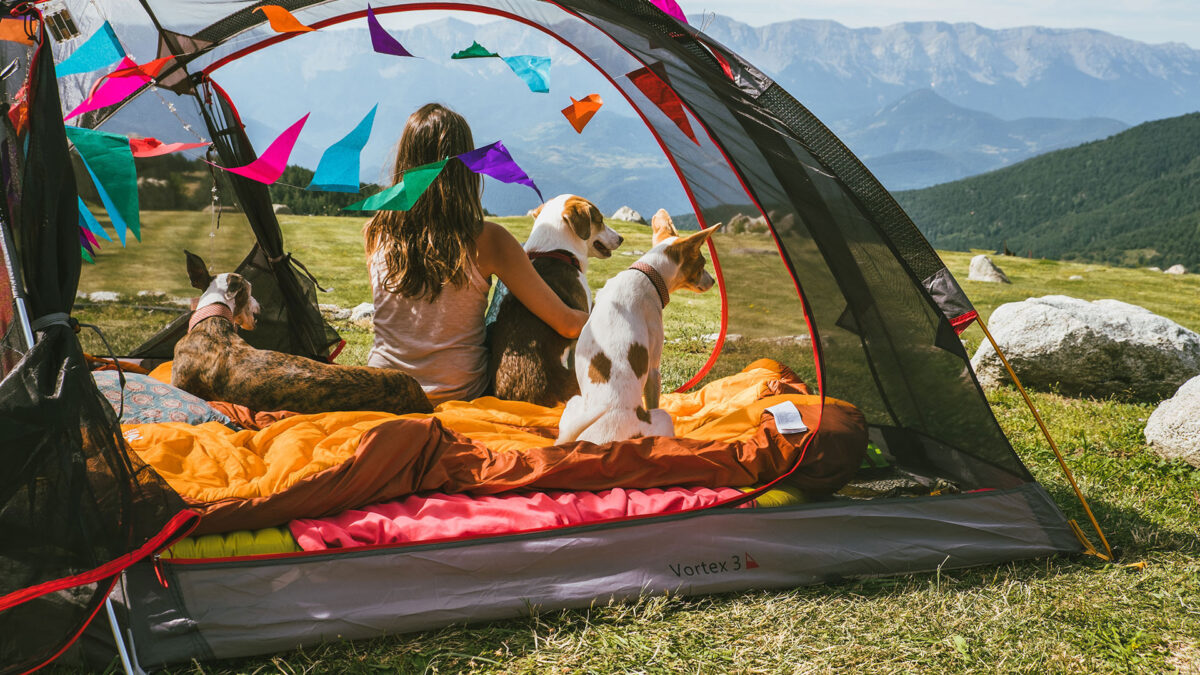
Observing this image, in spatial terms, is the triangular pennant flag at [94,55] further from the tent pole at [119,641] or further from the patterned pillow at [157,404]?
the tent pole at [119,641]

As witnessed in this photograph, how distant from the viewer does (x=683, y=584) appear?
2941 mm

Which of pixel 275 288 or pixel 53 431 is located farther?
pixel 275 288

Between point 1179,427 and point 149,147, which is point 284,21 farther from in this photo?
point 1179,427

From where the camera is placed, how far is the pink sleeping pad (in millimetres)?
2719

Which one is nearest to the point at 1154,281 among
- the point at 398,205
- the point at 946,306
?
the point at 946,306

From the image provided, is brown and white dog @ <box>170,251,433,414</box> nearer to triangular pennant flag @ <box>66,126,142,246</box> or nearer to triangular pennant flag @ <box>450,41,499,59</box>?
triangular pennant flag @ <box>66,126,142,246</box>

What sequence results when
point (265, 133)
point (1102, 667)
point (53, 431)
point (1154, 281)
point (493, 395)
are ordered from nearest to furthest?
point (53, 431), point (1102, 667), point (493, 395), point (265, 133), point (1154, 281)

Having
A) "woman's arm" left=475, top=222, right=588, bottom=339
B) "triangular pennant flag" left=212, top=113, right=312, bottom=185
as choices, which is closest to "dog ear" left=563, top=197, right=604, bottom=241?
"woman's arm" left=475, top=222, right=588, bottom=339

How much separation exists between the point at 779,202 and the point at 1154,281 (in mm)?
25011

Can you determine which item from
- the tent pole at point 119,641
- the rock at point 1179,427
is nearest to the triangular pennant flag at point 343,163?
the tent pole at point 119,641

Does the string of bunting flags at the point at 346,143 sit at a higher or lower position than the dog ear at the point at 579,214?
higher

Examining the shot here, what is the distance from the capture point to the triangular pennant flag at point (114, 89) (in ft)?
Result: 13.0

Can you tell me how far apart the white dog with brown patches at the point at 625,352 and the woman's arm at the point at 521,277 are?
0.57m

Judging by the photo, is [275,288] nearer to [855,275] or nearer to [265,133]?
[265,133]
